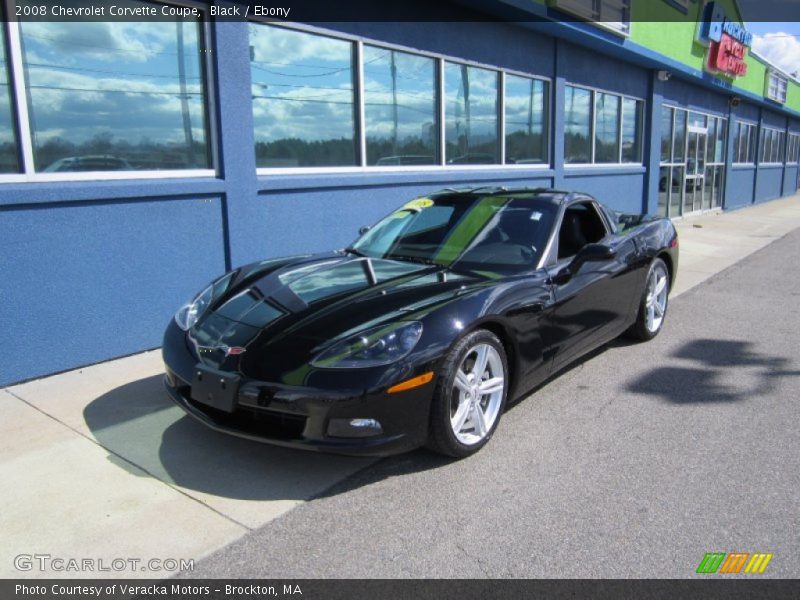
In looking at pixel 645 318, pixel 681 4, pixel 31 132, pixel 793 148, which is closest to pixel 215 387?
pixel 31 132

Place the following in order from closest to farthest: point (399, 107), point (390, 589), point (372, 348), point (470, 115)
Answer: point (390, 589) < point (372, 348) < point (399, 107) < point (470, 115)

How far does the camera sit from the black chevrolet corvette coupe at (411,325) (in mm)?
3043

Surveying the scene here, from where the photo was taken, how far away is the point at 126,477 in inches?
130

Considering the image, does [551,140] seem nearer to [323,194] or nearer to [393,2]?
[393,2]

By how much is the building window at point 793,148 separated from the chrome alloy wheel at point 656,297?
29984mm

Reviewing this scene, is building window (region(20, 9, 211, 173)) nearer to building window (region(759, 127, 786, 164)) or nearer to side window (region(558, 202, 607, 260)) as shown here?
side window (region(558, 202, 607, 260))

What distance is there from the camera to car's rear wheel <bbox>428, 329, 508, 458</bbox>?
321cm

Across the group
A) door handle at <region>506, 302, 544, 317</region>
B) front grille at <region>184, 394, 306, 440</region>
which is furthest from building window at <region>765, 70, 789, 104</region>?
front grille at <region>184, 394, 306, 440</region>

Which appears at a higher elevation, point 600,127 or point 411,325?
point 600,127

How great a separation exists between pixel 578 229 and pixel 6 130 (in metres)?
4.35

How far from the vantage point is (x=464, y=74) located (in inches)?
361

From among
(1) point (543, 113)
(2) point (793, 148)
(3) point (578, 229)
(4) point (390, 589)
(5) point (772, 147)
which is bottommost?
(4) point (390, 589)

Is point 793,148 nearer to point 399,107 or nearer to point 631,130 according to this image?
point 631,130

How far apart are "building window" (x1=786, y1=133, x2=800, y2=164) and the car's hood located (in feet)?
108
